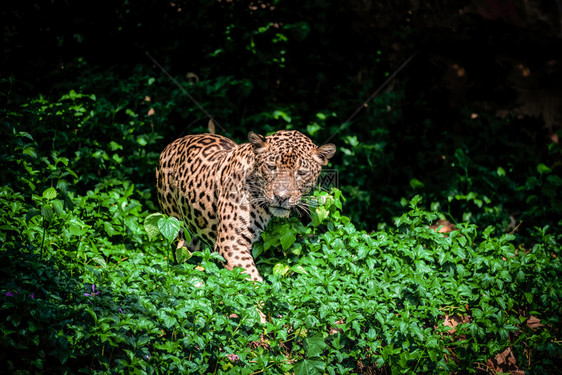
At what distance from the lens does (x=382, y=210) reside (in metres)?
7.67

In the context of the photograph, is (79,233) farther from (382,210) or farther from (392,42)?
(392,42)

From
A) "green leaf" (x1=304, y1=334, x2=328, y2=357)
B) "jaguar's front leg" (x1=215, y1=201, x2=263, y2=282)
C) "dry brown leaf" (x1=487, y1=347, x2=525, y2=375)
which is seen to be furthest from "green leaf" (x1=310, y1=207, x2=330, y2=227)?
"dry brown leaf" (x1=487, y1=347, x2=525, y2=375)

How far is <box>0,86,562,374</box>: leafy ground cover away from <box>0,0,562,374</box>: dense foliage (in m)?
0.02

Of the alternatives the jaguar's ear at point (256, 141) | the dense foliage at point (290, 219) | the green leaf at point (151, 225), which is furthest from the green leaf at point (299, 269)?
the green leaf at point (151, 225)

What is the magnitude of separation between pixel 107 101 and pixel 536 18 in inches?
232

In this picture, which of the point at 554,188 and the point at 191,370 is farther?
the point at 554,188

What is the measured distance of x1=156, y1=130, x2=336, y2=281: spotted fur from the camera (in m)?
5.36

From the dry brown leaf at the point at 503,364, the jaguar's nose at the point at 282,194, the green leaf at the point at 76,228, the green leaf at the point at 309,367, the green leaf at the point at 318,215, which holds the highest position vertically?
the jaguar's nose at the point at 282,194

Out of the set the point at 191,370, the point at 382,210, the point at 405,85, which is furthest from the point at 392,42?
the point at 191,370

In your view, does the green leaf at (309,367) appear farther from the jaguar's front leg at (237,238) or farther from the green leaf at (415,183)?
the green leaf at (415,183)

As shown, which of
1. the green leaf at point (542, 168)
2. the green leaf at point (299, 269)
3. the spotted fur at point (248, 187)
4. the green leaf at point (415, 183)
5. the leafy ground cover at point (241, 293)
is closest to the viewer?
the leafy ground cover at point (241, 293)

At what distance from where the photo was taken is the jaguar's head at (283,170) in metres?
5.32

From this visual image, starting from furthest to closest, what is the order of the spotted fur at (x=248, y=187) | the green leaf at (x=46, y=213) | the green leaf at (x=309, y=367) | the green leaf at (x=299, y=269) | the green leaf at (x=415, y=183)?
the green leaf at (x=415, y=183) < the spotted fur at (x=248, y=187) < the green leaf at (x=299, y=269) < the green leaf at (x=46, y=213) < the green leaf at (x=309, y=367)

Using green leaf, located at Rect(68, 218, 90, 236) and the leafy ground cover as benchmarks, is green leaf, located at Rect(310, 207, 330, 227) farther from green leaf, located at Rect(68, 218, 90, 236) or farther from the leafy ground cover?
green leaf, located at Rect(68, 218, 90, 236)
